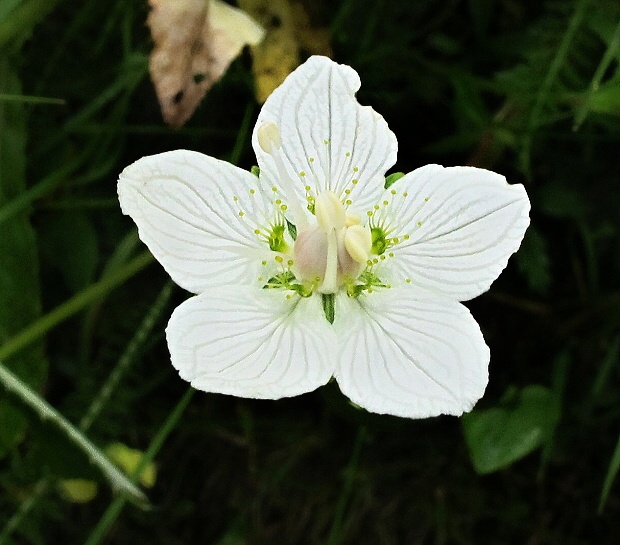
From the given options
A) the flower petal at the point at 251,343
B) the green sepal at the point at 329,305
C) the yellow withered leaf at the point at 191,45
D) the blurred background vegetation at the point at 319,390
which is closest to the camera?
the flower petal at the point at 251,343

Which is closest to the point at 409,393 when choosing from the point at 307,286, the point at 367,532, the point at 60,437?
the point at 307,286

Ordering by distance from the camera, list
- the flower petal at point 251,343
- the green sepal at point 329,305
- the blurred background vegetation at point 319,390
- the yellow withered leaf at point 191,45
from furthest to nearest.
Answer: the blurred background vegetation at point 319,390 < the yellow withered leaf at point 191,45 < the green sepal at point 329,305 < the flower petal at point 251,343

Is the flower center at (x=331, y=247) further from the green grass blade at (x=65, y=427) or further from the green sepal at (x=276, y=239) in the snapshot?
the green grass blade at (x=65, y=427)

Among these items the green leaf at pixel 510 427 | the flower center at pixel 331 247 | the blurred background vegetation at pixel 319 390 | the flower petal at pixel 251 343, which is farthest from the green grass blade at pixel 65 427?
the green leaf at pixel 510 427

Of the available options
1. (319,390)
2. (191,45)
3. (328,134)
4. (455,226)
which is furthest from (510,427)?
(191,45)

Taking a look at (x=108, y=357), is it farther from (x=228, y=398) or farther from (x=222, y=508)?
(x=222, y=508)

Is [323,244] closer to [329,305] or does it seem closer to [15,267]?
[329,305]
